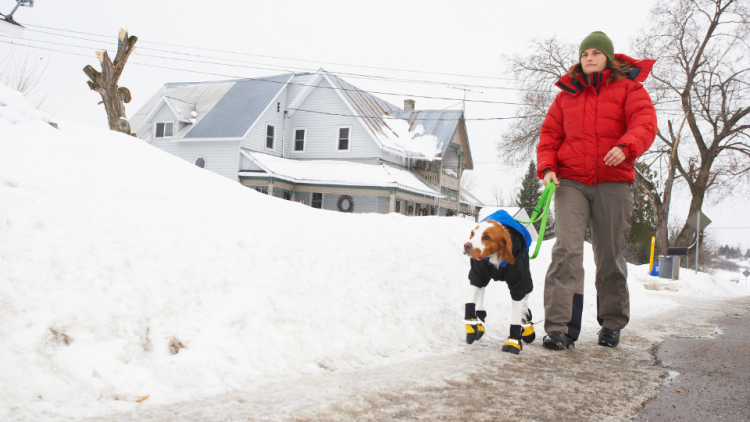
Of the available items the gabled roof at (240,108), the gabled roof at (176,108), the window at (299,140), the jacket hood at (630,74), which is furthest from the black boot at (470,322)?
the gabled roof at (176,108)

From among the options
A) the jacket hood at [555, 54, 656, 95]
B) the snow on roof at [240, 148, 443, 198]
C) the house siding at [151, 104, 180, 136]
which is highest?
the house siding at [151, 104, 180, 136]

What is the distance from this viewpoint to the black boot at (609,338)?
459 cm

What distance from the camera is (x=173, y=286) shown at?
3.67 m

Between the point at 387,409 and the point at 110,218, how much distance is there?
279cm

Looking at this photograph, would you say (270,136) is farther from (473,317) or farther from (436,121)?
(473,317)

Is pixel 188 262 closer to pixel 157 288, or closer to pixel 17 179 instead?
pixel 157 288

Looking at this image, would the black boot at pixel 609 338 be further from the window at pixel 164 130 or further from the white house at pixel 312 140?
the window at pixel 164 130

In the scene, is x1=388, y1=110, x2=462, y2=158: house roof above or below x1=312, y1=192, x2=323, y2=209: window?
above

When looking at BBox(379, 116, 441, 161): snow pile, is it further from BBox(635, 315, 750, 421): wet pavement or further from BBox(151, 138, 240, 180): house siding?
BBox(635, 315, 750, 421): wet pavement

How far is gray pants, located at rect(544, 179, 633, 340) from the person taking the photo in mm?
4465

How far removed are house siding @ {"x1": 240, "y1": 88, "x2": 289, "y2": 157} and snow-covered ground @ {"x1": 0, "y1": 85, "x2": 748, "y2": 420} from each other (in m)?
18.4

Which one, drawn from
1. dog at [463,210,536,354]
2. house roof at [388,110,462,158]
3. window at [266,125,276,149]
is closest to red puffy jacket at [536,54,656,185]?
dog at [463,210,536,354]

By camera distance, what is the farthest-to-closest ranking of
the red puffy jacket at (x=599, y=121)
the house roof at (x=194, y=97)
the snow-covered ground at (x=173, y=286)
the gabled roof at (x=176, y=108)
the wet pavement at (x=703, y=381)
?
the house roof at (x=194, y=97), the gabled roof at (x=176, y=108), the red puffy jacket at (x=599, y=121), the snow-covered ground at (x=173, y=286), the wet pavement at (x=703, y=381)

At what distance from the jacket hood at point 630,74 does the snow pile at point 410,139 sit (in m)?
21.2
